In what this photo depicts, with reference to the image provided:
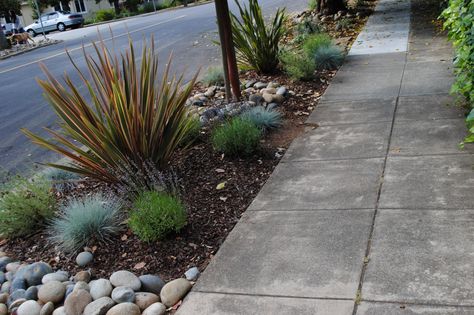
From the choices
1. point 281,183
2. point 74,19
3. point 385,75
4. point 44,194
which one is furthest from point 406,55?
point 74,19

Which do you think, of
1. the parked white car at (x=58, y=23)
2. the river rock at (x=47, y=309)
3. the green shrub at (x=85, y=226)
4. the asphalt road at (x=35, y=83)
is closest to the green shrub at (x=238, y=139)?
the asphalt road at (x=35, y=83)

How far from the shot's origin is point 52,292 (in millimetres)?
3469

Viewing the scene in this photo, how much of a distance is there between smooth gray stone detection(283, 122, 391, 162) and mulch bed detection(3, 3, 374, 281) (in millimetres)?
210

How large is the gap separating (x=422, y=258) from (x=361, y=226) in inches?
23.2

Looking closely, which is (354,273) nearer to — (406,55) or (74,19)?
(406,55)

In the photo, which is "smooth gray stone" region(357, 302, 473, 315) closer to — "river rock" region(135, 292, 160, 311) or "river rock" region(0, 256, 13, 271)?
"river rock" region(135, 292, 160, 311)

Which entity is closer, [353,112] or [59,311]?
[59,311]

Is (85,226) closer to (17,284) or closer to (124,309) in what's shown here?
(17,284)

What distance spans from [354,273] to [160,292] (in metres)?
1.27

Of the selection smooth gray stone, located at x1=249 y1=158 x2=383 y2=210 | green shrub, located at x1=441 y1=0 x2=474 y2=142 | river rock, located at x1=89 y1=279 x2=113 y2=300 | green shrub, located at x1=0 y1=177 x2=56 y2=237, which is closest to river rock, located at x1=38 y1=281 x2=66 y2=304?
river rock, located at x1=89 y1=279 x2=113 y2=300

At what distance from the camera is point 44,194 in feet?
14.7

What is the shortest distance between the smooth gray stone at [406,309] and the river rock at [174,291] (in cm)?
113

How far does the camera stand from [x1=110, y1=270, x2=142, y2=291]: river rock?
11.5ft

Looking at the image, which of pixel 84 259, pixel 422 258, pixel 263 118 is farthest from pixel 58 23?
pixel 422 258
